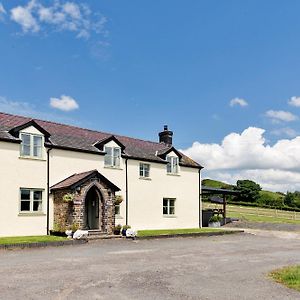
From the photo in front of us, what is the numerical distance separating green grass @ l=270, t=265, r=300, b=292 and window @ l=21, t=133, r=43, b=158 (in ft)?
55.1

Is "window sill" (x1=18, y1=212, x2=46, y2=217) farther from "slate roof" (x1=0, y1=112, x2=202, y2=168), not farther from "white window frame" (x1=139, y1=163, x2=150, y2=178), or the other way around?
"white window frame" (x1=139, y1=163, x2=150, y2=178)

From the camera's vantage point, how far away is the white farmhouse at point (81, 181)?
24.2 metres

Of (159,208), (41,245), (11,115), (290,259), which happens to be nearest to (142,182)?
(159,208)

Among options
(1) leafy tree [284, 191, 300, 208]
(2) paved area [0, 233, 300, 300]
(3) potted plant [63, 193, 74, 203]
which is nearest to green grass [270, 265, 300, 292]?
(2) paved area [0, 233, 300, 300]

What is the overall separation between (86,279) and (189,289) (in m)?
2.97

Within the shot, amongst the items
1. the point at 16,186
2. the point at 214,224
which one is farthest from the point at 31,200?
the point at 214,224

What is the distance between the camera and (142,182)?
3170 centimetres

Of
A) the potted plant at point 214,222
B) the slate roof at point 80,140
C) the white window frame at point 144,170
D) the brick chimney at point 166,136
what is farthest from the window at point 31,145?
the potted plant at point 214,222

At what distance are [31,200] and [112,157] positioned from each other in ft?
23.4

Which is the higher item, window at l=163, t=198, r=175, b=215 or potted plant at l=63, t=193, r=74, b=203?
potted plant at l=63, t=193, r=74, b=203

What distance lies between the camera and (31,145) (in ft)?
82.3

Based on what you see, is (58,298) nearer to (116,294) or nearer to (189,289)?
(116,294)

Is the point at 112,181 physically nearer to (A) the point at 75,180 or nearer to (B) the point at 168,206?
(A) the point at 75,180

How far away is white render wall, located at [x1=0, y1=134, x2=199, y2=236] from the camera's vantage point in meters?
23.9
